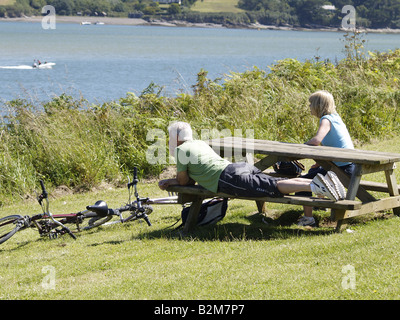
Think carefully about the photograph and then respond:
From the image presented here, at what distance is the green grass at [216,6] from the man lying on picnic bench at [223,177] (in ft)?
502

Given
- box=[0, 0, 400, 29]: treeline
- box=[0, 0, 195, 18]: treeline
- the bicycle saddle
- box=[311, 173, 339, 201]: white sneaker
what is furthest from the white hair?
box=[0, 0, 195, 18]: treeline

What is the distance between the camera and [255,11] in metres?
151

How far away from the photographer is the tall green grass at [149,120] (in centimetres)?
1124

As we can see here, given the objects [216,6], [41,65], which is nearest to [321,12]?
[216,6]

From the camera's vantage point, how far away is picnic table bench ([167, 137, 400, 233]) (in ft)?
20.8

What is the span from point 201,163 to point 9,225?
2.54 m

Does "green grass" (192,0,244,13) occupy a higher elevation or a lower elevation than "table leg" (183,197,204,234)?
higher

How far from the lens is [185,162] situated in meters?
6.88

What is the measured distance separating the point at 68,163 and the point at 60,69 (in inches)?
1423

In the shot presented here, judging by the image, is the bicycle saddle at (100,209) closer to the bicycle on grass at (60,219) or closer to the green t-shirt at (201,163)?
the bicycle on grass at (60,219)

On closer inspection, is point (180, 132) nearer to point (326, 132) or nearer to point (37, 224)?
point (326, 132)

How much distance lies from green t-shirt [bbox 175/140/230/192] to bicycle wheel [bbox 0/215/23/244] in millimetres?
2065

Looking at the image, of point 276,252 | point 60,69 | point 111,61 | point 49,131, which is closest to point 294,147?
point 276,252

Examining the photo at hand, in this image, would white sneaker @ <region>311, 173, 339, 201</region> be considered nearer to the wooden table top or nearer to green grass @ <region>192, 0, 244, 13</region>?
the wooden table top
